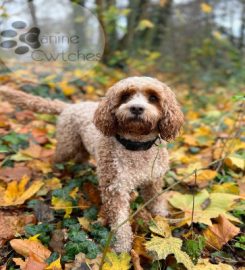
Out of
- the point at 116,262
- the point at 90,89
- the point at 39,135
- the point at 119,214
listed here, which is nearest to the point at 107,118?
the point at 119,214

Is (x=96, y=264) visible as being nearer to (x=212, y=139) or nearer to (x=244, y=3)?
(x=212, y=139)

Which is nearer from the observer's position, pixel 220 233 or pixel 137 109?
pixel 137 109

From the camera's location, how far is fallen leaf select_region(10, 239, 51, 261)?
2.83 metres

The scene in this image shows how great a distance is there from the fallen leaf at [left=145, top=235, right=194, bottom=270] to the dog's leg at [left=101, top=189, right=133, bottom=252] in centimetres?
31

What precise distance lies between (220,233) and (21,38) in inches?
172

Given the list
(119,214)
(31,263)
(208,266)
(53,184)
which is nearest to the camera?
(31,263)

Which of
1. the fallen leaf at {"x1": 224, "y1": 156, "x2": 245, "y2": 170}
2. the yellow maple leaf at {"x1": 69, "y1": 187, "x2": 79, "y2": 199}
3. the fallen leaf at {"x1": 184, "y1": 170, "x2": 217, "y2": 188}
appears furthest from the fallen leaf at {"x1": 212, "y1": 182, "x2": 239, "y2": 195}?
the yellow maple leaf at {"x1": 69, "y1": 187, "x2": 79, "y2": 199}

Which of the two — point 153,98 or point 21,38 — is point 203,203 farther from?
point 21,38

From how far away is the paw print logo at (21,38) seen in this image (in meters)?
5.61

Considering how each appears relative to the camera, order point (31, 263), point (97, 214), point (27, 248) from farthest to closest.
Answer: point (97, 214) < point (27, 248) < point (31, 263)

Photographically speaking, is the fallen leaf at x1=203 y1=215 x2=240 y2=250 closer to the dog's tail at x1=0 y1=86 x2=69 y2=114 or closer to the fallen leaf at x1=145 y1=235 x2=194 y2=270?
the fallen leaf at x1=145 y1=235 x2=194 y2=270

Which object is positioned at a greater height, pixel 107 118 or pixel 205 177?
pixel 107 118

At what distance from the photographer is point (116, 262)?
2.79 m

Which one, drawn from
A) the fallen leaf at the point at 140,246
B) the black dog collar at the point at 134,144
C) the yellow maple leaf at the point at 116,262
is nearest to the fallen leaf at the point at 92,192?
the fallen leaf at the point at 140,246
